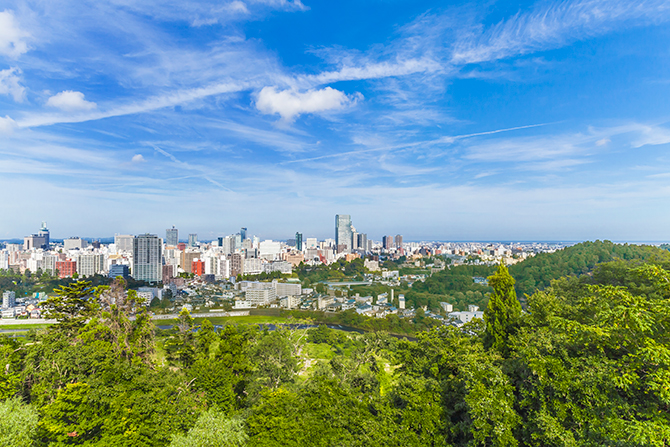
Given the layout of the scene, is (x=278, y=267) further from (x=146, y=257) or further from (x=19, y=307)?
(x=19, y=307)

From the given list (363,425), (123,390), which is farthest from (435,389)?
(123,390)

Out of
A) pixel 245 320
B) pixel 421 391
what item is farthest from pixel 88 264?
pixel 421 391

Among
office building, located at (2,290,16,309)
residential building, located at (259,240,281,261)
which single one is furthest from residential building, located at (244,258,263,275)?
office building, located at (2,290,16,309)

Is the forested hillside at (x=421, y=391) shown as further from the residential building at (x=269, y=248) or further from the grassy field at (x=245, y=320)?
the residential building at (x=269, y=248)

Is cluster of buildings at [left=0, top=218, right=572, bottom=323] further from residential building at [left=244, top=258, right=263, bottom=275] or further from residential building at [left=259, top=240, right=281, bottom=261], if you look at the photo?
residential building at [left=259, top=240, right=281, bottom=261]

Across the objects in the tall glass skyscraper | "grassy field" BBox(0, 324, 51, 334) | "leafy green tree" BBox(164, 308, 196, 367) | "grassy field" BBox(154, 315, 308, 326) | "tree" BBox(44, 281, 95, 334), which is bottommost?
"grassy field" BBox(154, 315, 308, 326)

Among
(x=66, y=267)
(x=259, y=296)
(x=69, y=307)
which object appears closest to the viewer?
(x=69, y=307)
